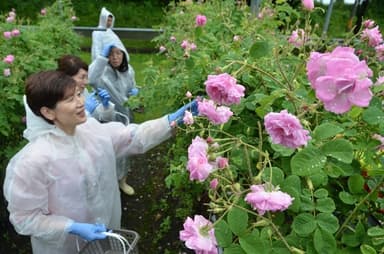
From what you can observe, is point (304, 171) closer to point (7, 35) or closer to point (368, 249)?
point (368, 249)

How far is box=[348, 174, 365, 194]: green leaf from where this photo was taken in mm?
925

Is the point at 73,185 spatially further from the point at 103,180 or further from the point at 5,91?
the point at 5,91

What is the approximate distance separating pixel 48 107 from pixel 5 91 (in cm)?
122

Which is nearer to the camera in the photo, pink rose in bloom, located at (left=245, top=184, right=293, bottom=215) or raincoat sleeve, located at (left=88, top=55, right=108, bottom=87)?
pink rose in bloom, located at (left=245, top=184, right=293, bottom=215)

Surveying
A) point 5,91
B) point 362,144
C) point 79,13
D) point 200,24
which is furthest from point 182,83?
point 79,13

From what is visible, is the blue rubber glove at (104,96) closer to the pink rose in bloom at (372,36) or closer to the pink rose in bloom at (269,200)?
the pink rose in bloom at (372,36)

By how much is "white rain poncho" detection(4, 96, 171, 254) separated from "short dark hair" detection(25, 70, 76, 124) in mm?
83

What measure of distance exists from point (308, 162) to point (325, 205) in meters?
0.10

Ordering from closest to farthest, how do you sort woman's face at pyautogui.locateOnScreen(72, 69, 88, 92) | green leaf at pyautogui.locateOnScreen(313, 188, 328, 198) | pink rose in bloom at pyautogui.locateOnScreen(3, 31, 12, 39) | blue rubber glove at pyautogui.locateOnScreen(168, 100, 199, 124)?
green leaf at pyautogui.locateOnScreen(313, 188, 328, 198) → blue rubber glove at pyautogui.locateOnScreen(168, 100, 199, 124) → woman's face at pyautogui.locateOnScreen(72, 69, 88, 92) → pink rose in bloom at pyautogui.locateOnScreen(3, 31, 12, 39)

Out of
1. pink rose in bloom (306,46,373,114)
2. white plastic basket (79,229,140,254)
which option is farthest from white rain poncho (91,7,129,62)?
pink rose in bloom (306,46,373,114)

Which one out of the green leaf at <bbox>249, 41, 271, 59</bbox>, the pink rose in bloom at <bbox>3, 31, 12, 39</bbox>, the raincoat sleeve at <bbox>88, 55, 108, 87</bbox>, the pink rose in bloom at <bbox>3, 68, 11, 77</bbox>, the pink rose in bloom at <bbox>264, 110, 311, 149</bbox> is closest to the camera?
the pink rose in bloom at <bbox>264, 110, 311, 149</bbox>

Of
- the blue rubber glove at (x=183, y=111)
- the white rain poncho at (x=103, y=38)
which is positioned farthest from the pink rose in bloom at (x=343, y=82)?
the white rain poncho at (x=103, y=38)

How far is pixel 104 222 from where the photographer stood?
206 cm

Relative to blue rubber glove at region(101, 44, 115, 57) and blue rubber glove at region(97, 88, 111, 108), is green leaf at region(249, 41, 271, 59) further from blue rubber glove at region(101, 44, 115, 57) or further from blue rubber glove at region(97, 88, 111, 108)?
blue rubber glove at region(101, 44, 115, 57)
